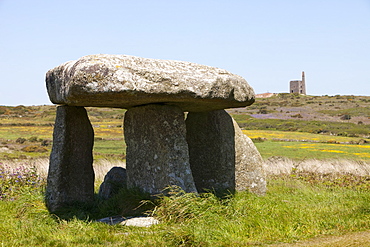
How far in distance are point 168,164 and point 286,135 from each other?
2382 cm

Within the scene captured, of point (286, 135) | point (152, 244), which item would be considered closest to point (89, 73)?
point (152, 244)

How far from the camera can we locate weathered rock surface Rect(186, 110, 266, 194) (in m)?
11.0

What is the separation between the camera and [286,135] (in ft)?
103

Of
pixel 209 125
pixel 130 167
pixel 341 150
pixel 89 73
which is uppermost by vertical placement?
pixel 89 73

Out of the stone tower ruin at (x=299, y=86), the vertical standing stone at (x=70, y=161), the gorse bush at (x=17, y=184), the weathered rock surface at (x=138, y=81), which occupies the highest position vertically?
the stone tower ruin at (x=299, y=86)

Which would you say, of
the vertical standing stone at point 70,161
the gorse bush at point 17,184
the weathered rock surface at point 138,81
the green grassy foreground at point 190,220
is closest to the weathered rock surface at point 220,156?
the green grassy foreground at point 190,220

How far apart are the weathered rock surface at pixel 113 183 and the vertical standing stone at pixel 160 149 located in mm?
1068

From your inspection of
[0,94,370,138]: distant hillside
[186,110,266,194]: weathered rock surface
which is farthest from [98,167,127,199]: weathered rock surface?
[0,94,370,138]: distant hillside

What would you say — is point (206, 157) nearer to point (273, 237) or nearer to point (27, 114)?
point (273, 237)

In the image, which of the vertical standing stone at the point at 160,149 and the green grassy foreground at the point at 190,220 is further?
the vertical standing stone at the point at 160,149

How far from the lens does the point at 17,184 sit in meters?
10.9

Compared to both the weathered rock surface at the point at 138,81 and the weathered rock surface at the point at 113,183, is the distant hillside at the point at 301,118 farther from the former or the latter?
the weathered rock surface at the point at 138,81

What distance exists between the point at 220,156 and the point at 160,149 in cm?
243

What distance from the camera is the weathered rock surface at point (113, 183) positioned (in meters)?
10.4
